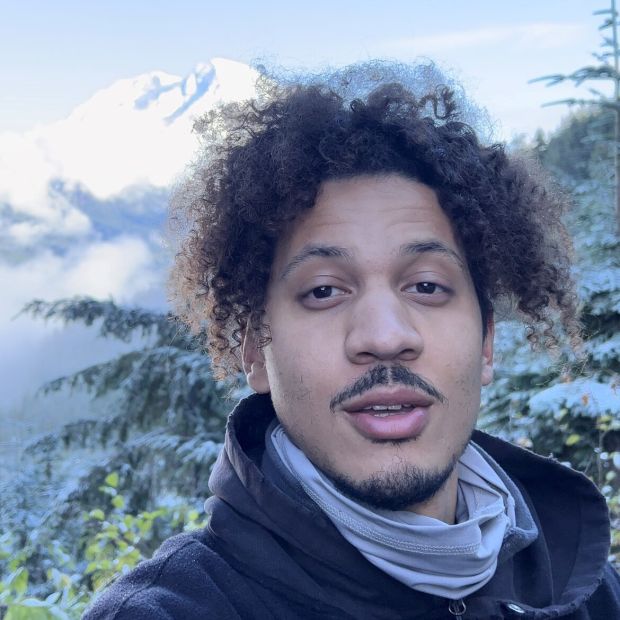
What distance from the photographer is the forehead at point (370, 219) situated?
1684 mm

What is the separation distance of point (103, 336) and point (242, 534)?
17.2 ft

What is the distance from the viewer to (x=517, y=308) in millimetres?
2201

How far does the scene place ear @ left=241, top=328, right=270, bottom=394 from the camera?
6.04 feet

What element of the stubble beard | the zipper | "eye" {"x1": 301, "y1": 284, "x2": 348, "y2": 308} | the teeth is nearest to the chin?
the stubble beard

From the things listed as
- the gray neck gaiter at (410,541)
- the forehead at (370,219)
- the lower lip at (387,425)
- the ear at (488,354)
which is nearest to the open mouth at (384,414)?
the lower lip at (387,425)

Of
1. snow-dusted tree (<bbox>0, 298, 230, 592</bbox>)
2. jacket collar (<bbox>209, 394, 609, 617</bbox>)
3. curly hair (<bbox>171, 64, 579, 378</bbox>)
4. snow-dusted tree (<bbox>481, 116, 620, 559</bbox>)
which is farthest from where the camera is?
snow-dusted tree (<bbox>0, 298, 230, 592</bbox>)

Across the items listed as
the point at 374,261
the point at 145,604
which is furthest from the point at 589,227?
the point at 145,604

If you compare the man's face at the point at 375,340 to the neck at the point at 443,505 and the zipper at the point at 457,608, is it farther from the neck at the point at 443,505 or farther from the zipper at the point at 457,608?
the zipper at the point at 457,608

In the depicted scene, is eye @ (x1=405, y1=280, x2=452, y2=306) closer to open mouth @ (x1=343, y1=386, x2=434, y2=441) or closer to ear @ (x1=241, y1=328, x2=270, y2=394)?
open mouth @ (x1=343, y1=386, x2=434, y2=441)

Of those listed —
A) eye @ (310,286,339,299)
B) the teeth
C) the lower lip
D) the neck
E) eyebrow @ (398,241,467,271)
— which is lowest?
the neck

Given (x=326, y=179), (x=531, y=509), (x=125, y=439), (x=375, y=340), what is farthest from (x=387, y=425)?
(x=125, y=439)

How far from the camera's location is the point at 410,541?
1565 mm

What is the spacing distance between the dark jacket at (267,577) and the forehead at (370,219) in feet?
1.35

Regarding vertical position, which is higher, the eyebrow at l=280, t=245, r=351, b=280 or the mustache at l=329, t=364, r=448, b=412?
the eyebrow at l=280, t=245, r=351, b=280
